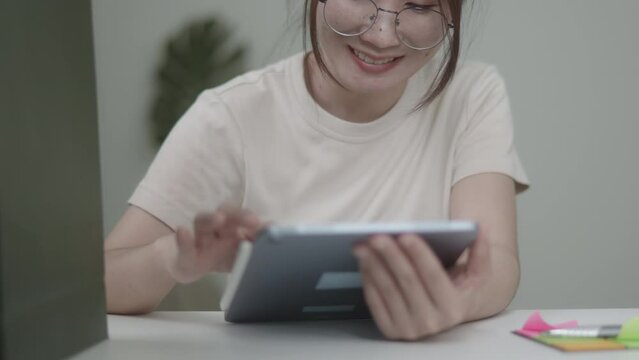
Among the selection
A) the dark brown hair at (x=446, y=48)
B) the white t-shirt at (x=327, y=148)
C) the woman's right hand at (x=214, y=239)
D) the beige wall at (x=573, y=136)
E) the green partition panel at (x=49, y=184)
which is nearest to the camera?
the green partition panel at (x=49, y=184)

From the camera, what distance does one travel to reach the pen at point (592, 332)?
608mm

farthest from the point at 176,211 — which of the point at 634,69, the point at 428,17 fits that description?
the point at 634,69

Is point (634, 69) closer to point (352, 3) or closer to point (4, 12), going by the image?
point (352, 3)

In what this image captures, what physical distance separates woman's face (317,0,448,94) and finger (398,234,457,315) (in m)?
0.46

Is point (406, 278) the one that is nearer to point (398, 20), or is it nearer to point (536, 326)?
point (536, 326)

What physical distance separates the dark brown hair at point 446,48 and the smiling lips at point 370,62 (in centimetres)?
5

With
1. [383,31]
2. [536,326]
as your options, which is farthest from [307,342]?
[383,31]

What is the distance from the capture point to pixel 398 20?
3.21ft

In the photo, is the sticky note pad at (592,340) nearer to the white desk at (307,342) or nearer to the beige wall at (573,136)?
the white desk at (307,342)

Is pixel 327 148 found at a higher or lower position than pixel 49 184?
lower

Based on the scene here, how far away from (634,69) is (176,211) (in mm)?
1752

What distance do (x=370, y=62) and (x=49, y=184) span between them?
584mm

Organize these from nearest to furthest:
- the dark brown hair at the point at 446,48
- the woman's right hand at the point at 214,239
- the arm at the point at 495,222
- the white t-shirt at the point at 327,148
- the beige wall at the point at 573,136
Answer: the woman's right hand at the point at 214,239 → the arm at the point at 495,222 → the dark brown hair at the point at 446,48 → the white t-shirt at the point at 327,148 → the beige wall at the point at 573,136

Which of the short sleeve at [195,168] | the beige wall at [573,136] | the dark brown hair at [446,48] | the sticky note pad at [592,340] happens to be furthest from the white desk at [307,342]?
the beige wall at [573,136]
